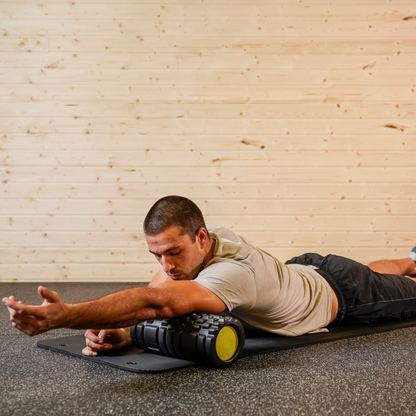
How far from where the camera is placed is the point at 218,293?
1.77m

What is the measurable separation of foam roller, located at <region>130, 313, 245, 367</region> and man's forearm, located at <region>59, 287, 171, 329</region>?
0.35ft

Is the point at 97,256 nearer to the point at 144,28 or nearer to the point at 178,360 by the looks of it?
the point at 144,28

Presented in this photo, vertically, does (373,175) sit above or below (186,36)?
below

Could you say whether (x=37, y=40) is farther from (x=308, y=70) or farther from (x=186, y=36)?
(x=308, y=70)

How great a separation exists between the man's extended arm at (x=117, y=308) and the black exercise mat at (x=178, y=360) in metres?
0.23

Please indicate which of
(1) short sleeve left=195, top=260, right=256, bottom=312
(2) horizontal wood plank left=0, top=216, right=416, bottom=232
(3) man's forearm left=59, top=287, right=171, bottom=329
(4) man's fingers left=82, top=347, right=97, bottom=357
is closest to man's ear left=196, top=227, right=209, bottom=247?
(1) short sleeve left=195, top=260, right=256, bottom=312

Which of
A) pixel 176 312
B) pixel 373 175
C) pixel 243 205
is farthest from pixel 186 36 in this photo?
pixel 176 312

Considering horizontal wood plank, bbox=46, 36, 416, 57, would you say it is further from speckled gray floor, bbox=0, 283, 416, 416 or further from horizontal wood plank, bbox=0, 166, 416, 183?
speckled gray floor, bbox=0, 283, 416, 416

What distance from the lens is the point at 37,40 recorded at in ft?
14.7

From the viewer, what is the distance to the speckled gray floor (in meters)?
1.42

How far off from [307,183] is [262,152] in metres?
0.50

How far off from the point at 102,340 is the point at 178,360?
0.31 m

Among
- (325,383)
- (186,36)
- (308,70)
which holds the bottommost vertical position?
(325,383)

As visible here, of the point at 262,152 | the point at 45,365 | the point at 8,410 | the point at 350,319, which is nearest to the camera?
the point at 8,410
